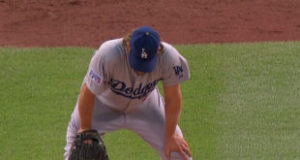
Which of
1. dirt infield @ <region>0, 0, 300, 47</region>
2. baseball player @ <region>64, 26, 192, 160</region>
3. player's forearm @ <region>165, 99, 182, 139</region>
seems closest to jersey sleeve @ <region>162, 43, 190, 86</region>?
baseball player @ <region>64, 26, 192, 160</region>

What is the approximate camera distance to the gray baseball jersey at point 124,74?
22.5 ft

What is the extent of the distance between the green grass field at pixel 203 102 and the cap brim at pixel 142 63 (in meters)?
2.22

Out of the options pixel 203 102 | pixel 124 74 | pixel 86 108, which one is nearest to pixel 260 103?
pixel 203 102

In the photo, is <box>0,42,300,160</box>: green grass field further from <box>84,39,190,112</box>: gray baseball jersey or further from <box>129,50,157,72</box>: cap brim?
<box>129,50,157,72</box>: cap brim

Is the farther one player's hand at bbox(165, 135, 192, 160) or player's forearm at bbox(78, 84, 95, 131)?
player's hand at bbox(165, 135, 192, 160)

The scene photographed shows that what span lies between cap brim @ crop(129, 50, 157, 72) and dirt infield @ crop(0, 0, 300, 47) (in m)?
5.05

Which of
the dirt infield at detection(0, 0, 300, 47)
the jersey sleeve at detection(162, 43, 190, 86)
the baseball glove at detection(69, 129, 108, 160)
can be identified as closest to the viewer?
the baseball glove at detection(69, 129, 108, 160)

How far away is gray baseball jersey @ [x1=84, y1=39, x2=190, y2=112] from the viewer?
6.87 m

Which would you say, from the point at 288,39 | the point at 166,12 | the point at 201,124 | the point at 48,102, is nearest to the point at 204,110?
the point at 201,124

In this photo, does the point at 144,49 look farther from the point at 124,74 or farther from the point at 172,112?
the point at 172,112

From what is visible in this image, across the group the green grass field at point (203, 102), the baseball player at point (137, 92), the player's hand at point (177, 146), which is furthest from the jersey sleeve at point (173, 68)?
the green grass field at point (203, 102)

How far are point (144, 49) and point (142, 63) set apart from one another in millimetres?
114

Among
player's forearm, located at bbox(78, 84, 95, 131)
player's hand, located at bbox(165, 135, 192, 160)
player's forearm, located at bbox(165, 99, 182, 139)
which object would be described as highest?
player's forearm, located at bbox(78, 84, 95, 131)

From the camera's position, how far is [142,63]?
6.72 meters
